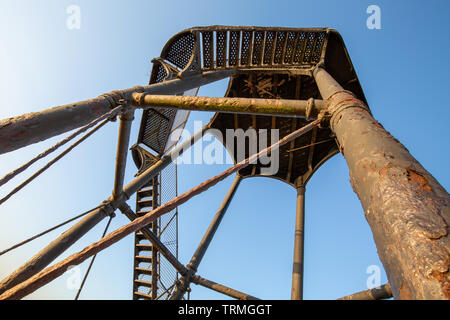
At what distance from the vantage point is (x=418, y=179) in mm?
1519

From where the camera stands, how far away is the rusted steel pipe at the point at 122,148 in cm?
436

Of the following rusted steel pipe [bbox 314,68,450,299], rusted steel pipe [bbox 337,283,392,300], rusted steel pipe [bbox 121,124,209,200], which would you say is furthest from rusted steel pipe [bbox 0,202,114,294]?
rusted steel pipe [bbox 337,283,392,300]

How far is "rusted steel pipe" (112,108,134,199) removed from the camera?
14.3 ft

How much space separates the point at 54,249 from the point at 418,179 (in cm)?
508

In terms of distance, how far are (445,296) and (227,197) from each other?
8.31 metres

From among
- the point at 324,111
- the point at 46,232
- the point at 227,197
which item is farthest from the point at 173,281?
the point at 324,111

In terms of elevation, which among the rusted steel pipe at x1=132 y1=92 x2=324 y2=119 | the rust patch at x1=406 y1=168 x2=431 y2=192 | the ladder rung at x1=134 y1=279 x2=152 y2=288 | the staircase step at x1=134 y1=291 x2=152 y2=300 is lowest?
the staircase step at x1=134 y1=291 x2=152 y2=300

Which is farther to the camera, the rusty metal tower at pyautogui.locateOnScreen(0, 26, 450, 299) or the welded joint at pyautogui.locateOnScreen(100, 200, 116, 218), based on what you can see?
the welded joint at pyautogui.locateOnScreen(100, 200, 116, 218)

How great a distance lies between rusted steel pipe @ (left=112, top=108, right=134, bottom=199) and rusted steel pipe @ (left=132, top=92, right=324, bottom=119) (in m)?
0.80

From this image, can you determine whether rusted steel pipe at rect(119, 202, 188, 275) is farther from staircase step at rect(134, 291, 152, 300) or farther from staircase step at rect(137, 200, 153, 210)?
staircase step at rect(137, 200, 153, 210)

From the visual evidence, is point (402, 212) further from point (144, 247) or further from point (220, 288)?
point (144, 247)

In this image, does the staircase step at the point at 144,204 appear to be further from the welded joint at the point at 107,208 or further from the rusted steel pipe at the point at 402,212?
the rusted steel pipe at the point at 402,212
